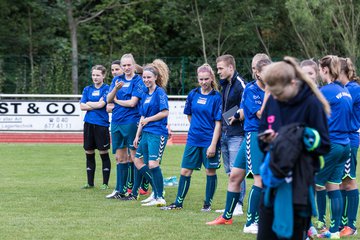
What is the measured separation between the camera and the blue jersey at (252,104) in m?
8.64

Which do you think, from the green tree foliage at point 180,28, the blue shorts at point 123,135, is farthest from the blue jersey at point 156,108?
the green tree foliage at point 180,28

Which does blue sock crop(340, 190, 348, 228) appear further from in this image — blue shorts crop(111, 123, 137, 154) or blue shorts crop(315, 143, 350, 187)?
blue shorts crop(111, 123, 137, 154)

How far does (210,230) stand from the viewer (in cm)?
886

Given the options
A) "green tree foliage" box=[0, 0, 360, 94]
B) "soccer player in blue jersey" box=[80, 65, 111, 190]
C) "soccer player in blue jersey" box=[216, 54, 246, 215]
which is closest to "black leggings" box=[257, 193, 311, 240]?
"soccer player in blue jersey" box=[216, 54, 246, 215]

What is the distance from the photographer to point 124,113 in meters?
11.8

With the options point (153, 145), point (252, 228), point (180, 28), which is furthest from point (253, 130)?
point (180, 28)

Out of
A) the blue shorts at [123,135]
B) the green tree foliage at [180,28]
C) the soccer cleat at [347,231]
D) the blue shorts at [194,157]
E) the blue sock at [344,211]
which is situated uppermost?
the green tree foliage at [180,28]

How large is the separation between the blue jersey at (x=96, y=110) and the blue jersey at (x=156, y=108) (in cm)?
201

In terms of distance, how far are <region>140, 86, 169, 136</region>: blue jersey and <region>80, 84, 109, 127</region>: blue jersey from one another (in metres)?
2.01

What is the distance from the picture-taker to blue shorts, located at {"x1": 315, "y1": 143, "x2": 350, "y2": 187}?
8156 mm

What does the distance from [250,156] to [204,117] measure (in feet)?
5.89

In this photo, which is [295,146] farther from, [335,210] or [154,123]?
[154,123]

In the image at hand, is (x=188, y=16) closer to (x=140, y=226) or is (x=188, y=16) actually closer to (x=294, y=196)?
(x=140, y=226)

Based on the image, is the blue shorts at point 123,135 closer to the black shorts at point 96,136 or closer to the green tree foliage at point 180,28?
the black shorts at point 96,136
